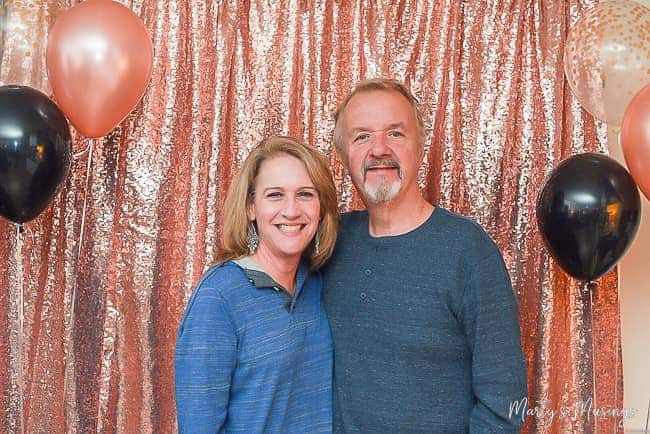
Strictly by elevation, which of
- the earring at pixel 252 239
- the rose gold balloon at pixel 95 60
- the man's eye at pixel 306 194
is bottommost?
the earring at pixel 252 239

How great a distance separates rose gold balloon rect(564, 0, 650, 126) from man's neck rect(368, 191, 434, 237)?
1.92ft

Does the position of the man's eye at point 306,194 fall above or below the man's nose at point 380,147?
below

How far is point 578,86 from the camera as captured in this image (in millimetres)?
1921

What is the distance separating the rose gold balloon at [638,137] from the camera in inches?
65.4

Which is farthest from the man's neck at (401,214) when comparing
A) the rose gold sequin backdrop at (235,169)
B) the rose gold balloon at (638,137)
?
the rose gold sequin backdrop at (235,169)

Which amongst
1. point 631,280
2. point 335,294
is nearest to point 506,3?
point 631,280

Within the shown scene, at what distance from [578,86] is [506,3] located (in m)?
0.47

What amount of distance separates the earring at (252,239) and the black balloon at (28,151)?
0.55 m

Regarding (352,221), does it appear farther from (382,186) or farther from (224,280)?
(224,280)

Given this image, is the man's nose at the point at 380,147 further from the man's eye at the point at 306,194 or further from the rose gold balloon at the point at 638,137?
the rose gold balloon at the point at 638,137

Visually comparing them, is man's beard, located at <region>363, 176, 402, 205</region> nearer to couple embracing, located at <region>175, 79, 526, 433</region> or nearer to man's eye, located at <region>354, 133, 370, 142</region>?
couple embracing, located at <region>175, 79, 526, 433</region>

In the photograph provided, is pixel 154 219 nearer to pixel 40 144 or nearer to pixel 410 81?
pixel 40 144

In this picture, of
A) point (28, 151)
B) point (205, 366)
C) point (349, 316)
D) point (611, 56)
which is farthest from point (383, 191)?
point (28, 151)

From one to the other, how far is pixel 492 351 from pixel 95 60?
116 centimetres
